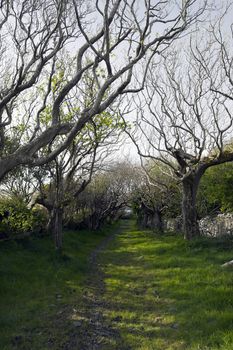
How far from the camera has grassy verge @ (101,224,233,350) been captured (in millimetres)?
6785

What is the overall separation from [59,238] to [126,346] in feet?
38.6

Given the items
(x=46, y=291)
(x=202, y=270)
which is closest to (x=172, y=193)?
(x=202, y=270)

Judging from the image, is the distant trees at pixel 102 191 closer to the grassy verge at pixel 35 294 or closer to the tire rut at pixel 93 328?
the grassy verge at pixel 35 294

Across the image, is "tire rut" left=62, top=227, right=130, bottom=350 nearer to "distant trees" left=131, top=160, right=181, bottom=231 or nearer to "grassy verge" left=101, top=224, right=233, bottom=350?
"grassy verge" left=101, top=224, right=233, bottom=350

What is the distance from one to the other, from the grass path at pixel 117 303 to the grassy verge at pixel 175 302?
0.02 metres

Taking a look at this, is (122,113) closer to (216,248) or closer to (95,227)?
(216,248)

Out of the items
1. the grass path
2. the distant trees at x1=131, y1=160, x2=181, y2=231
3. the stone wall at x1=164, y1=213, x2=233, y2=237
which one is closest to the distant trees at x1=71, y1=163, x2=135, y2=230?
the distant trees at x1=131, y1=160, x2=181, y2=231

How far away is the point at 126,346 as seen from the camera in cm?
679

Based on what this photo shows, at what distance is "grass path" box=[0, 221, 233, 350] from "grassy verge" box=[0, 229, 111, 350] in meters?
0.02

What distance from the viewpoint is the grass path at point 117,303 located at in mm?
6930

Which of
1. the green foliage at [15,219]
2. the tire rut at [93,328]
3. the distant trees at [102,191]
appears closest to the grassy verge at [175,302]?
the tire rut at [93,328]

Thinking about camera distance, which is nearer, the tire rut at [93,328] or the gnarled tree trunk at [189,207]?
the tire rut at [93,328]

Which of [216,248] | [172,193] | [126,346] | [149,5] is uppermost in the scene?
[149,5]

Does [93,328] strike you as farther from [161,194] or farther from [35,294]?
[161,194]
